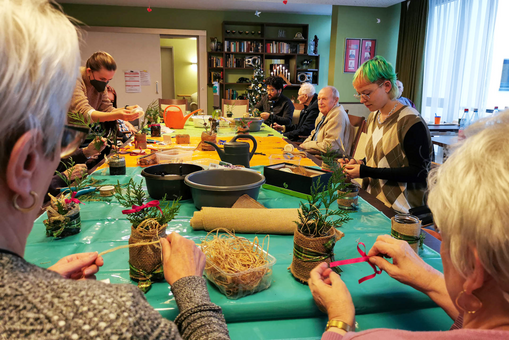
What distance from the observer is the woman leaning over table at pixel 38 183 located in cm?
40

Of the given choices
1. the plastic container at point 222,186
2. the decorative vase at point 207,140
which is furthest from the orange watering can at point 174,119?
the plastic container at point 222,186

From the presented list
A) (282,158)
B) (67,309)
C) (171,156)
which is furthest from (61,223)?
(282,158)

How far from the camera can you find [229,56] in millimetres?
8047

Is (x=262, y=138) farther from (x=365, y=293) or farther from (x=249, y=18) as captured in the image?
(x=249, y=18)

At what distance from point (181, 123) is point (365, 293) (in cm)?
355

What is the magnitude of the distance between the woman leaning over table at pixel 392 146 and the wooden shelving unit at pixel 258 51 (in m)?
6.05

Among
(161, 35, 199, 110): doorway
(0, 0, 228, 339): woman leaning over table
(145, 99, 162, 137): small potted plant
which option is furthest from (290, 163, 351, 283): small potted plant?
(161, 35, 199, 110): doorway

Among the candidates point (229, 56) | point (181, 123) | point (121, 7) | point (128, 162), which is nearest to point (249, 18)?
point (229, 56)

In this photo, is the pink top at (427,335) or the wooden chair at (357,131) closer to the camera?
the pink top at (427,335)

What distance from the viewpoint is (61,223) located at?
1.16 m

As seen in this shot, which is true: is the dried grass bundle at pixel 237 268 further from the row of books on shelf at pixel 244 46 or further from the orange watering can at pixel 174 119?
the row of books on shelf at pixel 244 46

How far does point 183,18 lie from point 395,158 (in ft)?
22.6

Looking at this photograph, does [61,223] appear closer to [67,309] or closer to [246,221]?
[246,221]

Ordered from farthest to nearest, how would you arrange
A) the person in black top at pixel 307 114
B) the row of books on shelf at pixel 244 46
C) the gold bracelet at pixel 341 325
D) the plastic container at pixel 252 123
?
the row of books on shelf at pixel 244 46 → the person in black top at pixel 307 114 → the plastic container at pixel 252 123 → the gold bracelet at pixel 341 325
